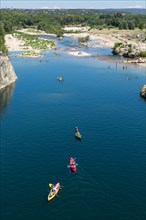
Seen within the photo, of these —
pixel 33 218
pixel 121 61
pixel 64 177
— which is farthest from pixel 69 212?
pixel 121 61

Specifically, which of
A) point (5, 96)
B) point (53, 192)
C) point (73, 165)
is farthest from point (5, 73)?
point (53, 192)

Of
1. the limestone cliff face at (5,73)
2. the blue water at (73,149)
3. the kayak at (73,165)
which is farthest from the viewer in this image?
the limestone cliff face at (5,73)

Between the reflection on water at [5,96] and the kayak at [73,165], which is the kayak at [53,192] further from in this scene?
the reflection on water at [5,96]

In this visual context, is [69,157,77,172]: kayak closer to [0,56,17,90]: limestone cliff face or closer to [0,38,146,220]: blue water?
[0,38,146,220]: blue water

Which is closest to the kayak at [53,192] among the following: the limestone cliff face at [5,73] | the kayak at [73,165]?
the kayak at [73,165]

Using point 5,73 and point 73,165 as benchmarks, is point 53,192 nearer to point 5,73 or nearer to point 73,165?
point 73,165

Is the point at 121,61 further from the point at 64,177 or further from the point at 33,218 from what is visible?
the point at 33,218

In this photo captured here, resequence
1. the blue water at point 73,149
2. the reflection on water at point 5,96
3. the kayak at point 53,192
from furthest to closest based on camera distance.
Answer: the reflection on water at point 5,96 → the kayak at point 53,192 → the blue water at point 73,149
